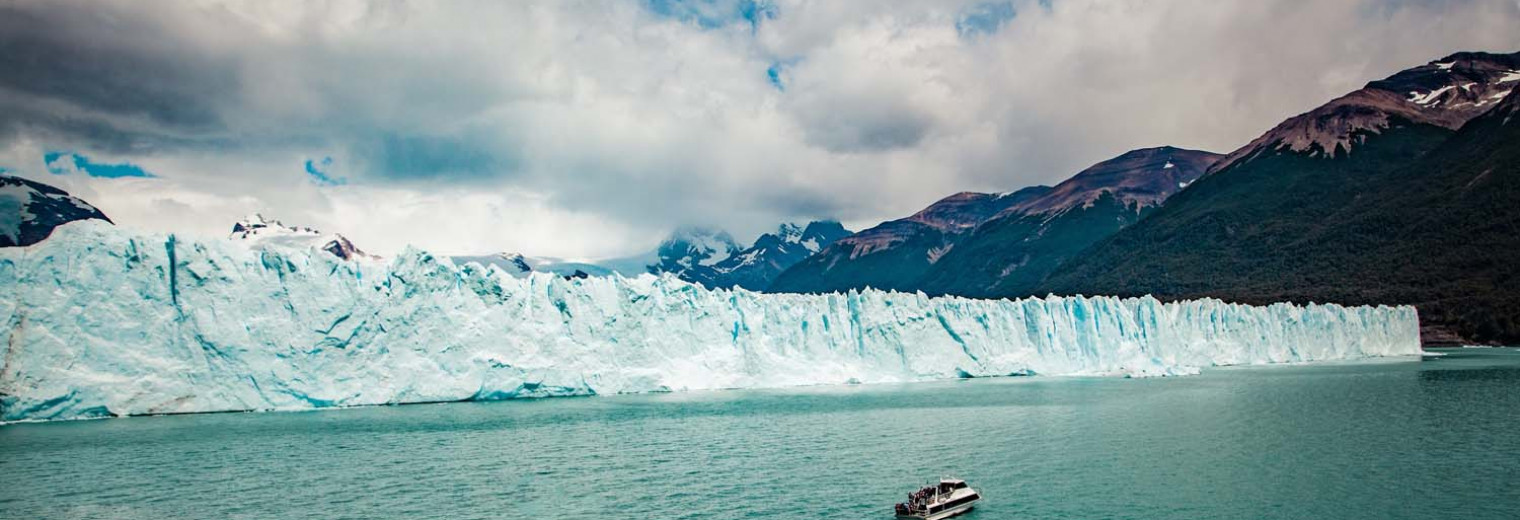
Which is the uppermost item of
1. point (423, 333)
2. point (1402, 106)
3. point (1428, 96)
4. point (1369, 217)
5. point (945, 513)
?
point (1428, 96)

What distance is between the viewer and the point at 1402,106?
488ft

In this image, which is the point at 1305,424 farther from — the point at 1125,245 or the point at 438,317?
the point at 1125,245

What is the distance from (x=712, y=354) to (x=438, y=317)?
14311 millimetres

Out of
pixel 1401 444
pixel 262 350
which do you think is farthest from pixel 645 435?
pixel 1401 444

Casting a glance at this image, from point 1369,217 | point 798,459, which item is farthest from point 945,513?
point 1369,217

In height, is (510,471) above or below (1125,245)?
below

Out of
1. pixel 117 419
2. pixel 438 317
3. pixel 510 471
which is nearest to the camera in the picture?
pixel 510 471

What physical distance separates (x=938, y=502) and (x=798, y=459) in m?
7.39

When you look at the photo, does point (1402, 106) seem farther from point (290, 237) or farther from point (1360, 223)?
point (290, 237)

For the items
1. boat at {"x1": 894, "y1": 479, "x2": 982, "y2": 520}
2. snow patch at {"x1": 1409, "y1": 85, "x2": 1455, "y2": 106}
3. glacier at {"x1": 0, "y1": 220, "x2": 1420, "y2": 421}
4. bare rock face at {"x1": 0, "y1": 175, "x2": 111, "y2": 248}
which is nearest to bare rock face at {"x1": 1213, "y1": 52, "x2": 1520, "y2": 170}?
snow patch at {"x1": 1409, "y1": 85, "x2": 1455, "y2": 106}

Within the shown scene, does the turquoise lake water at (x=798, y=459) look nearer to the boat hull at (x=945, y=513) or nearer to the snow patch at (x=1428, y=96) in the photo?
the boat hull at (x=945, y=513)

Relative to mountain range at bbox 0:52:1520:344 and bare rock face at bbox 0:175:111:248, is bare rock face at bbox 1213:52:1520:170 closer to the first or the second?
mountain range at bbox 0:52:1520:344

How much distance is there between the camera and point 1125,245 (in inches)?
5507

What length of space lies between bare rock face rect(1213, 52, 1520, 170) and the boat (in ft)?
455
